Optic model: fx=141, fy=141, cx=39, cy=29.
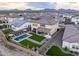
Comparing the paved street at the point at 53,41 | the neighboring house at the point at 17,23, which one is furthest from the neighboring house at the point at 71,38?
the neighboring house at the point at 17,23

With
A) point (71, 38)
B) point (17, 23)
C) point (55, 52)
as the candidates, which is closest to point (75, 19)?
point (71, 38)

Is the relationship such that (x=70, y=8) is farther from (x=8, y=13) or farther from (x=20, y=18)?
(x=8, y=13)

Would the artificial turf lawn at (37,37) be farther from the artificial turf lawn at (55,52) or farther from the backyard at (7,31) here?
the backyard at (7,31)

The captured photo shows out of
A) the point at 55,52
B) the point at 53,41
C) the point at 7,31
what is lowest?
the point at 55,52

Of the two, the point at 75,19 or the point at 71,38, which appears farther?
the point at 75,19

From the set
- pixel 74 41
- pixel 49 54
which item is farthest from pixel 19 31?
pixel 74 41

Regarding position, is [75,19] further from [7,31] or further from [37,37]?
[7,31]

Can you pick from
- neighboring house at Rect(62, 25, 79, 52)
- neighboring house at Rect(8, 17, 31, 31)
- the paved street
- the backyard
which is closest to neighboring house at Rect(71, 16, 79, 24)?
neighboring house at Rect(62, 25, 79, 52)
